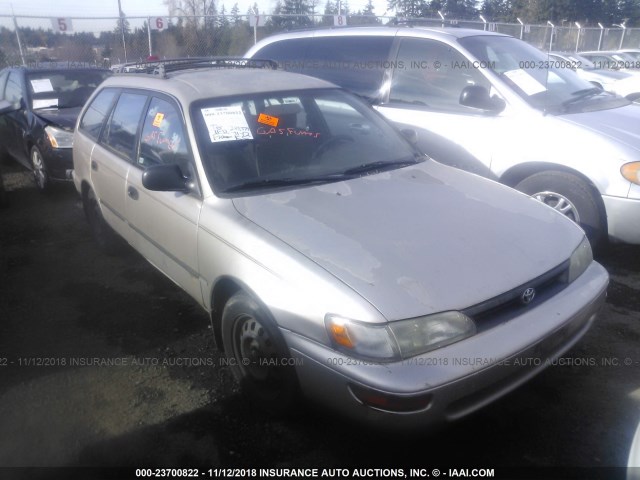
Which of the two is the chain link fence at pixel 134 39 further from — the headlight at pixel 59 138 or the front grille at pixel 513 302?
the front grille at pixel 513 302

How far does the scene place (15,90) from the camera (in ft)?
23.4

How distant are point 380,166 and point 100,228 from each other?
286 centimetres

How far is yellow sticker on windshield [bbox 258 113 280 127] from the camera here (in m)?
3.32

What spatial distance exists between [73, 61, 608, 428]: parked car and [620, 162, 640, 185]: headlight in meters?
1.22

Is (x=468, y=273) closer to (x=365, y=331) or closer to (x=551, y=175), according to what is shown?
(x=365, y=331)

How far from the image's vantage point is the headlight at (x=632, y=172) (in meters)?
3.85

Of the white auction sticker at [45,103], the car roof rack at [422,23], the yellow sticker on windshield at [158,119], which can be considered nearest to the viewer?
the yellow sticker on windshield at [158,119]

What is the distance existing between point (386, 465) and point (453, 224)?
122 centimetres

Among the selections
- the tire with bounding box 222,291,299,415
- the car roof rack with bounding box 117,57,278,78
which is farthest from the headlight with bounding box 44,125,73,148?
the tire with bounding box 222,291,299,415

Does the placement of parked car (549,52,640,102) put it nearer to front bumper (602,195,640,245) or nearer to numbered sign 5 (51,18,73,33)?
front bumper (602,195,640,245)

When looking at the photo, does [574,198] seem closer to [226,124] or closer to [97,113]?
[226,124]

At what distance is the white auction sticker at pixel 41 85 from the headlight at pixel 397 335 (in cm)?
649

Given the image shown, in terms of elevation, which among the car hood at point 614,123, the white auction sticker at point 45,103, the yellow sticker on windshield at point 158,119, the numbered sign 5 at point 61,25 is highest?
the numbered sign 5 at point 61,25

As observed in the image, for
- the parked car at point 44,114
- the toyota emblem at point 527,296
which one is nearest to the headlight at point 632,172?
the toyota emblem at point 527,296
